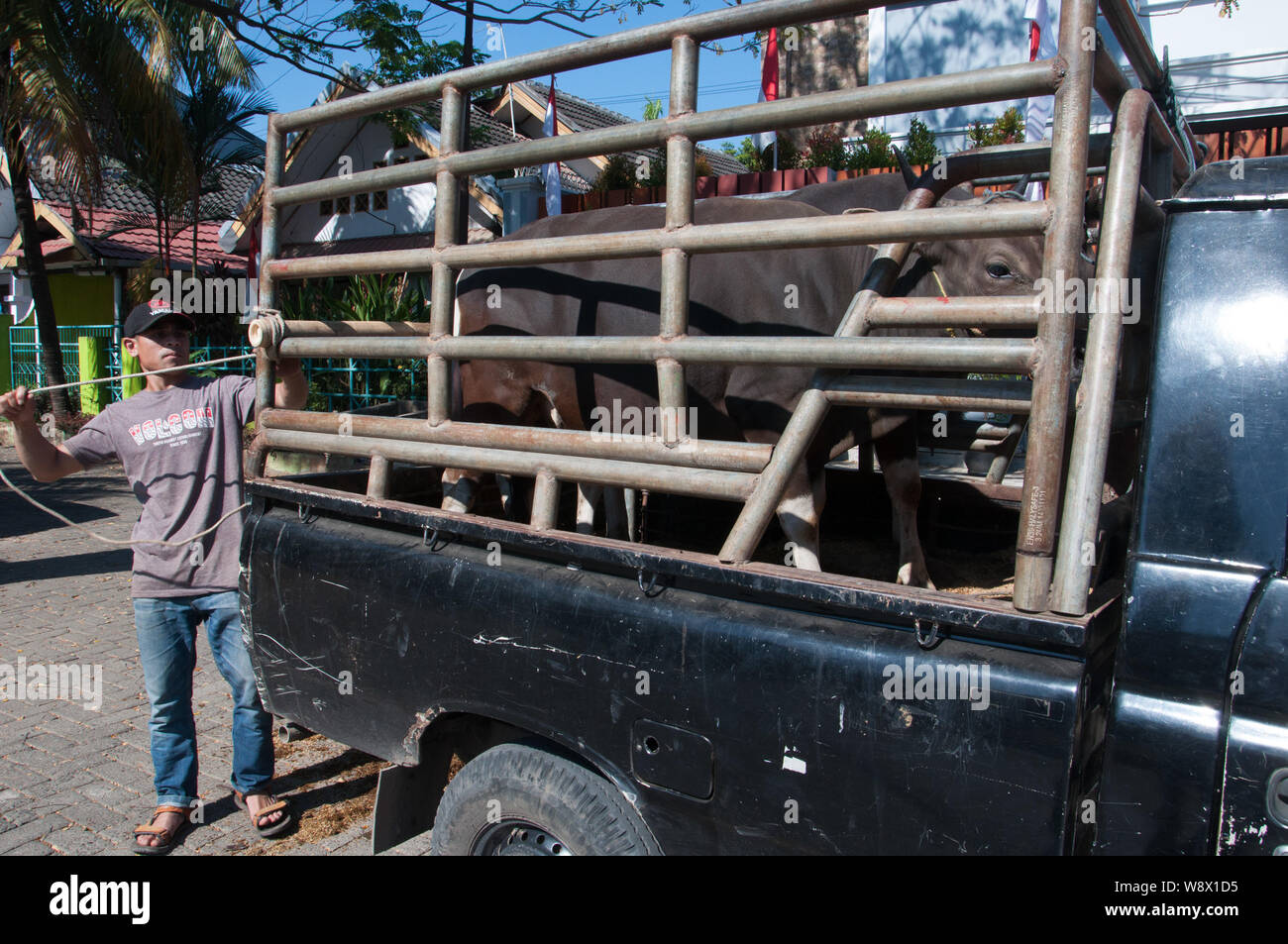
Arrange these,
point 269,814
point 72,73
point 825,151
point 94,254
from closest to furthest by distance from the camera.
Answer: point 269,814
point 825,151
point 72,73
point 94,254

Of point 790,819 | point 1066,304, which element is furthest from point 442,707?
point 1066,304

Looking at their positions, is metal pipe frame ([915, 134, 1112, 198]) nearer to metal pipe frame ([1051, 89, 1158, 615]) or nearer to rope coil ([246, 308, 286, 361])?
metal pipe frame ([1051, 89, 1158, 615])

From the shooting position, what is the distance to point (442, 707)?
2.59 meters

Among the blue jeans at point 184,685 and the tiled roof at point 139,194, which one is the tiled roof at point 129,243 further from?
the blue jeans at point 184,685

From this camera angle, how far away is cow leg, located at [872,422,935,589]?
385 cm

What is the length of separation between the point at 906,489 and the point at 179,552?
292 centimetres

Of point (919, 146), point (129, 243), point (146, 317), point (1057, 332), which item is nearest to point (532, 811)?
point (1057, 332)

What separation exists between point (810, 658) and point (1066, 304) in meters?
0.87

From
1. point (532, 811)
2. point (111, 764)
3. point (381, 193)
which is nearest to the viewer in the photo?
point (532, 811)

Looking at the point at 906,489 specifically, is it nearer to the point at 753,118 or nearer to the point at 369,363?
the point at 753,118

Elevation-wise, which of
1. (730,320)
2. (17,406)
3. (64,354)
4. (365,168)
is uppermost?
(365,168)

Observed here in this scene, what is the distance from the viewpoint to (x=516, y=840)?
253cm

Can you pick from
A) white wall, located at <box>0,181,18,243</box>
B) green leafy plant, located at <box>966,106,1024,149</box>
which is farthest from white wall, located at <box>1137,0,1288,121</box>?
white wall, located at <box>0,181,18,243</box>
